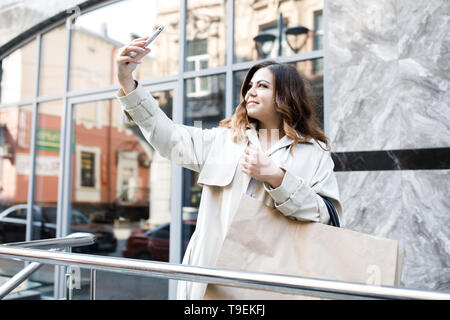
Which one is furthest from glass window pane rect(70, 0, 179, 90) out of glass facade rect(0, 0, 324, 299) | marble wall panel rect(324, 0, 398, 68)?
marble wall panel rect(324, 0, 398, 68)

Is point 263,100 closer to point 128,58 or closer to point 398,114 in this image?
point 128,58

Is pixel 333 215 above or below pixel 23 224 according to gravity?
above

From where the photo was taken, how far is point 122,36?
5.19 meters

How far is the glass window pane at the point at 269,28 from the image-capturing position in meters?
4.16

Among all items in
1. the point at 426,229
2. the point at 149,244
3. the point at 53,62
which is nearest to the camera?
the point at 426,229

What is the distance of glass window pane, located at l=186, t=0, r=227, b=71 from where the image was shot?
4.65 meters

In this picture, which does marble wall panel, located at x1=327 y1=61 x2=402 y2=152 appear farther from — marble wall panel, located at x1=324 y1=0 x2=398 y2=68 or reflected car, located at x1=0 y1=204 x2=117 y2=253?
reflected car, located at x1=0 y1=204 x2=117 y2=253

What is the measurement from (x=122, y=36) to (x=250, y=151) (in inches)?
165

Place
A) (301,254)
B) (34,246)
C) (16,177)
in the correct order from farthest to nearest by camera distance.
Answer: (16,177) < (34,246) < (301,254)

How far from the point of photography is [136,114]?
1581mm

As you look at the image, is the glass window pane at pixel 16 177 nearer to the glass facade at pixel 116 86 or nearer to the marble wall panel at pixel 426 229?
the glass facade at pixel 116 86

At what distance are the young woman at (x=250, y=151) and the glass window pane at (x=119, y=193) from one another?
5100 millimetres

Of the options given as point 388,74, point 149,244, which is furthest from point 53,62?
point 388,74

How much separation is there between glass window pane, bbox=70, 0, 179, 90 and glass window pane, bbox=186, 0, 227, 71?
0.59 ft
